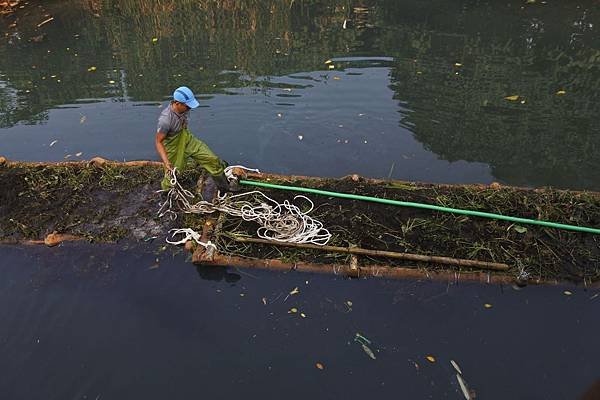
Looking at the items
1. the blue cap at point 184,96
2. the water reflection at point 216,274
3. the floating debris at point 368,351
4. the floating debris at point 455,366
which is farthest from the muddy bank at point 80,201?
the floating debris at point 455,366

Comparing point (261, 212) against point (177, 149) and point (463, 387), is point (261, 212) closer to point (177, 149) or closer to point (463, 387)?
point (177, 149)

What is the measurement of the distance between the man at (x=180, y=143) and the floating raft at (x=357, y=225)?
531 mm

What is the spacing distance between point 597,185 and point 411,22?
7386mm

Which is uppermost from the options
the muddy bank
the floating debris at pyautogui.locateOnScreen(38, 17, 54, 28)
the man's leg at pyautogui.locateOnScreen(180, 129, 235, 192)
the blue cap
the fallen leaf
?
the blue cap

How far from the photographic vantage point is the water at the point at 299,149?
3.95 meters

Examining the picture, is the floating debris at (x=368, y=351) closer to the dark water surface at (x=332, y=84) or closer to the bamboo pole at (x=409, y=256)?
the bamboo pole at (x=409, y=256)

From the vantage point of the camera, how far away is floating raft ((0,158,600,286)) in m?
4.63

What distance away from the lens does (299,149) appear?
7.29m

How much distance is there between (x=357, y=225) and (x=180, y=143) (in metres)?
2.26

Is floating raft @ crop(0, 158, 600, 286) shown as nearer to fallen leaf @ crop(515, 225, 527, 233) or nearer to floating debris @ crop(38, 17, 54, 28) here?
fallen leaf @ crop(515, 225, 527, 233)

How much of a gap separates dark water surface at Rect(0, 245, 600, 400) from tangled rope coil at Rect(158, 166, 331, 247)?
46cm

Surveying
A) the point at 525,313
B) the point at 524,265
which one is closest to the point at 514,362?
the point at 525,313

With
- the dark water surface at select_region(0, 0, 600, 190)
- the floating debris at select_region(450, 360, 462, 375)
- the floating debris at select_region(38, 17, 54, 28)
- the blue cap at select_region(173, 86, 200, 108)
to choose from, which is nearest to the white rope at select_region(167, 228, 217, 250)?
the blue cap at select_region(173, 86, 200, 108)

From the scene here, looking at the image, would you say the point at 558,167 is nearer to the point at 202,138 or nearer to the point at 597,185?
the point at 597,185
